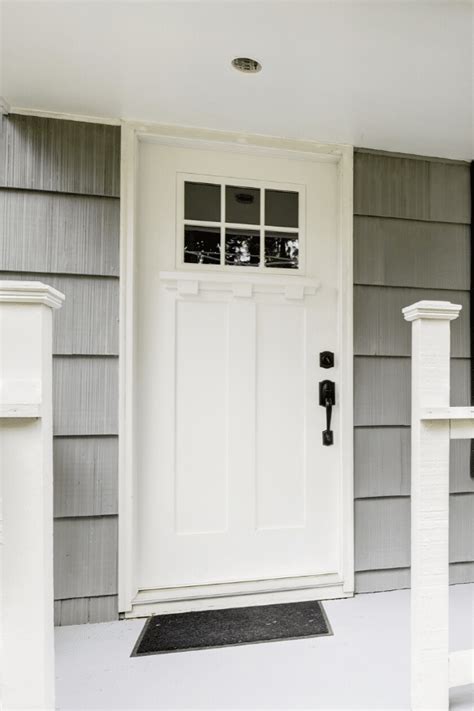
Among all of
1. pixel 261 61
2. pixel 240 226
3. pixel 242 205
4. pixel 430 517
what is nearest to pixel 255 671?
pixel 430 517

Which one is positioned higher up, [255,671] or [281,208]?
[281,208]

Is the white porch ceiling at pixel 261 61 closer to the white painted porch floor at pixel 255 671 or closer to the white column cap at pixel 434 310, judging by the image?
the white column cap at pixel 434 310

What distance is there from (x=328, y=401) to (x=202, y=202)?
3.64 feet

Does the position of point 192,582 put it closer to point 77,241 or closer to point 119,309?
point 119,309

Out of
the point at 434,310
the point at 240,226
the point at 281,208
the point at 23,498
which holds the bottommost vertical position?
the point at 23,498

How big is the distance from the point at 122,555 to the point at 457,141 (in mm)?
2407

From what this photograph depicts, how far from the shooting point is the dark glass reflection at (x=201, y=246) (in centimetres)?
A: 201

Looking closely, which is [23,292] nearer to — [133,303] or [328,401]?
[133,303]

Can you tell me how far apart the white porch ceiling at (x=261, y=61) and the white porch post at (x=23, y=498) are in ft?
3.21

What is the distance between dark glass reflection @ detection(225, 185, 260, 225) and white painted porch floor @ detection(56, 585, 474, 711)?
180 cm

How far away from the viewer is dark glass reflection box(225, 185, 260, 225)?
205 cm

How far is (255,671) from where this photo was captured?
1479 millimetres

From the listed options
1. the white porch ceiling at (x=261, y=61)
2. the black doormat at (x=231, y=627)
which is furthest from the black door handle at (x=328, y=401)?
the white porch ceiling at (x=261, y=61)

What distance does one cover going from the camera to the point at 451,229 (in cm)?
219
